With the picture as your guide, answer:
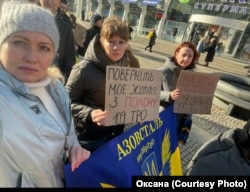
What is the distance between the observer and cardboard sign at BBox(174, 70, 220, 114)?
3.02 m

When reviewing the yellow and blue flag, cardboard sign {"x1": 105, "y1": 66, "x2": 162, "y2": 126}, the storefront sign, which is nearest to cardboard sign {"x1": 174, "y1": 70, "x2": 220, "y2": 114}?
the yellow and blue flag

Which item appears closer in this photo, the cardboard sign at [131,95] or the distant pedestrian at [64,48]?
the cardboard sign at [131,95]

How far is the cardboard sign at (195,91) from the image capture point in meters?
3.02

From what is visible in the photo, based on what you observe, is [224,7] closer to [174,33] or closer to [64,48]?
[174,33]

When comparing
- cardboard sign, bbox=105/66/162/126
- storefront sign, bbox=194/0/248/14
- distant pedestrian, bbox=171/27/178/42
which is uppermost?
cardboard sign, bbox=105/66/162/126

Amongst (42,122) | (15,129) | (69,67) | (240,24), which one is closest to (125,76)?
(42,122)

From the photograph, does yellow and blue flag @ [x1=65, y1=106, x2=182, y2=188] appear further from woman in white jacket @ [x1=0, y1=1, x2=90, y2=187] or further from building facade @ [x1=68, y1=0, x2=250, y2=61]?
building facade @ [x1=68, y1=0, x2=250, y2=61]

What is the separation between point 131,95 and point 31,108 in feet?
3.23

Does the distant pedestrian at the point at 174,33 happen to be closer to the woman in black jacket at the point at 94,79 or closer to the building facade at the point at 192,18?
the building facade at the point at 192,18

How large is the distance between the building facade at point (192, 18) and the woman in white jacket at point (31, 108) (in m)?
24.3

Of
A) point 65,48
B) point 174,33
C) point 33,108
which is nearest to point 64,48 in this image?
point 65,48

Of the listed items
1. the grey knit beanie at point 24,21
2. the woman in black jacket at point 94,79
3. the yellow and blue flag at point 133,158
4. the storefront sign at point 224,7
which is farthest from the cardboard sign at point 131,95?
→ the storefront sign at point 224,7

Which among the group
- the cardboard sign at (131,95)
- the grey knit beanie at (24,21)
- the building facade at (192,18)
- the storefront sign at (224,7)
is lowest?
the building facade at (192,18)

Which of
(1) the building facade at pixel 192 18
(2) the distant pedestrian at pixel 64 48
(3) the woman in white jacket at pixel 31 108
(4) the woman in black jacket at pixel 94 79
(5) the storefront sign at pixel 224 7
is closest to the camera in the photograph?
(3) the woman in white jacket at pixel 31 108
